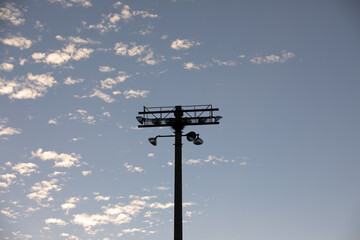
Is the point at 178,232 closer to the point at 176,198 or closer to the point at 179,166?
the point at 176,198

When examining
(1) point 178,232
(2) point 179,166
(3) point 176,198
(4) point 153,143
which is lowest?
(1) point 178,232

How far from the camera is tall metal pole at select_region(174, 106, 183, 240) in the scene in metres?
14.8

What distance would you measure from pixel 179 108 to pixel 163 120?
864 mm

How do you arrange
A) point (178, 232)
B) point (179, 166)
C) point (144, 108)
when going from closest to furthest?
point (178, 232) < point (179, 166) < point (144, 108)

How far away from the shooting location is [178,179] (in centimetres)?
1548

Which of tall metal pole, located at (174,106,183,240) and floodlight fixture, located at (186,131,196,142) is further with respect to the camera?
floodlight fixture, located at (186,131,196,142)

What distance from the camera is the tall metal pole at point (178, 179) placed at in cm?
1475

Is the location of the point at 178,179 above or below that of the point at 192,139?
below

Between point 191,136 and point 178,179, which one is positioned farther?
point 191,136

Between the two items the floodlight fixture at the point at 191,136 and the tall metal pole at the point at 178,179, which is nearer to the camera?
the tall metal pole at the point at 178,179

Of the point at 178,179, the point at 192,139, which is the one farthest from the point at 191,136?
the point at 178,179

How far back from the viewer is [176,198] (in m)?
15.2

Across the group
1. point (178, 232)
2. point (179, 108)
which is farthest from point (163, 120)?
point (178, 232)

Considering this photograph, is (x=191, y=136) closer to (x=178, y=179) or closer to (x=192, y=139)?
(x=192, y=139)
